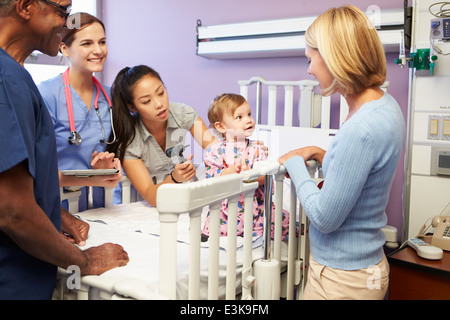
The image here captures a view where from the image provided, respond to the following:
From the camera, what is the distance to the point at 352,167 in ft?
3.21

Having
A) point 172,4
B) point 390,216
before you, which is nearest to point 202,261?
point 390,216

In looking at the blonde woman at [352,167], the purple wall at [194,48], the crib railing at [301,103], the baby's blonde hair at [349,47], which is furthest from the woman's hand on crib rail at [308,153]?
the purple wall at [194,48]

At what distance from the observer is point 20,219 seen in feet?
2.92

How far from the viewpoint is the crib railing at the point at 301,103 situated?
7.46 feet

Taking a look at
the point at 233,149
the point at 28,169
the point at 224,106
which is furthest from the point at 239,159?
the point at 28,169

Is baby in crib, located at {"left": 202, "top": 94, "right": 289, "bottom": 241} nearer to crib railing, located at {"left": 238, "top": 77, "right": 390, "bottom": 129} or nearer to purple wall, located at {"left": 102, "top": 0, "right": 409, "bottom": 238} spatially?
crib railing, located at {"left": 238, "top": 77, "right": 390, "bottom": 129}

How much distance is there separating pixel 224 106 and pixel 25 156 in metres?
0.90

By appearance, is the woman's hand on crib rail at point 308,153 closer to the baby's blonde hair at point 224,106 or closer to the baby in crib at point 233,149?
the baby in crib at point 233,149

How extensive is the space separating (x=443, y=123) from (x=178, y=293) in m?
1.44

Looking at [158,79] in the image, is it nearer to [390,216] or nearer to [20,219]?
[20,219]

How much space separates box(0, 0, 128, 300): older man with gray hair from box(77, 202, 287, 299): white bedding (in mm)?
99

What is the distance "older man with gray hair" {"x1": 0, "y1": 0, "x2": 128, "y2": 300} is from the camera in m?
0.86

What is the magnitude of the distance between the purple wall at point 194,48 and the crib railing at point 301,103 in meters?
0.18

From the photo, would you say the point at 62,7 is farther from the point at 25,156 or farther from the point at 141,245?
the point at 141,245
